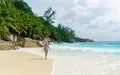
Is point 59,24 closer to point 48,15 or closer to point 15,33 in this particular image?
point 48,15

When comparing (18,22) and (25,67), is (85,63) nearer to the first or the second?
(25,67)

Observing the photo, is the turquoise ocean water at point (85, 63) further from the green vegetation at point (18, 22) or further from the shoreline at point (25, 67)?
the green vegetation at point (18, 22)

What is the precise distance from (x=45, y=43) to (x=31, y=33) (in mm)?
43012

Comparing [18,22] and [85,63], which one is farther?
[18,22]

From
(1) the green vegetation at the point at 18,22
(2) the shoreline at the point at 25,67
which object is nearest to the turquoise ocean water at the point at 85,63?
(2) the shoreline at the point at 25,67

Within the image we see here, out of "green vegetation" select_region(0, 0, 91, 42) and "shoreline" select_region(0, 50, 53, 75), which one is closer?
"shoreline" select_region(0, 50, 53, 75)

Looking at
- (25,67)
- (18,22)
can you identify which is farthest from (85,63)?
(18,22)

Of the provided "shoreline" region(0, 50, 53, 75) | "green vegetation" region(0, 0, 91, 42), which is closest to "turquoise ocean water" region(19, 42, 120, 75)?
"shoreline" region(0, 50, 53, 75)

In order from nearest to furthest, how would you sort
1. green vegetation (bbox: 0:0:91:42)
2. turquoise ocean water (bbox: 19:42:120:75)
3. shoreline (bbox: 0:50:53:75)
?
shoreline (bbox: 0:50:53:75) < turquoise ocean water (bbox: 19:42:120:75) < green vegetation (bbox: 0:0:91:42)

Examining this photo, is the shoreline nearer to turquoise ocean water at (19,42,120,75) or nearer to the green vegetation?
turquoise ocean water at (19,42,120,75)

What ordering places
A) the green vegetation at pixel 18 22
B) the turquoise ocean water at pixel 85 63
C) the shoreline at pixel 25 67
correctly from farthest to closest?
the green vegetation at pixel 18 22 < the turquoise ocean water at pixel 85 63 < the shoreline at pixel 25 67

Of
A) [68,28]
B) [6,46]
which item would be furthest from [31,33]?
[68,28]

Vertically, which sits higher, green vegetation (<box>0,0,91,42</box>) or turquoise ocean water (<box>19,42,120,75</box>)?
green vegetation (<box>0,0,91,42</box>)

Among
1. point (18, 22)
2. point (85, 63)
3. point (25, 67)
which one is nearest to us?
point (25, 67)
